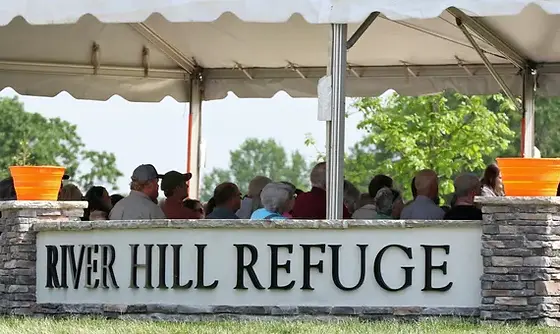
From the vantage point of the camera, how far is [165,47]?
54.1 ft

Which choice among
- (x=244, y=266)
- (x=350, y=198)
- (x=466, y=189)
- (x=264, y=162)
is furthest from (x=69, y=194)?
(x=264, y=162)

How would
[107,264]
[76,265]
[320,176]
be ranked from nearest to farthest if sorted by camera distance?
1. [107,264]
2. [76,265]
3. [320,176]

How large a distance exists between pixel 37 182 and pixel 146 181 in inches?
35.0

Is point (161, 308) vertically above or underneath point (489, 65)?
underneath

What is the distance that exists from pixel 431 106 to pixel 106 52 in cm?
1727

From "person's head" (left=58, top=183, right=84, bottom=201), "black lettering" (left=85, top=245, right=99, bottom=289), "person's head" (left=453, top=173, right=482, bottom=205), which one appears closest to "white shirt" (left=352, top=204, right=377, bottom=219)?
"person's head" (left=453, top=173, right=482, bottom=205)

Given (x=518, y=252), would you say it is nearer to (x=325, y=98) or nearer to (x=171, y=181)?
(x=325, y=98)

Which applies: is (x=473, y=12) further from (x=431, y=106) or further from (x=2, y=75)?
(x=431, y=106)

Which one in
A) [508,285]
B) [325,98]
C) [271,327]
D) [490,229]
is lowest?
[271,327]

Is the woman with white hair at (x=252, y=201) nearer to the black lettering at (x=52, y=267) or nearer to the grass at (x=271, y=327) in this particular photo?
the black lettering at (x=52, y=267)

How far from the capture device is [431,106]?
33000mm

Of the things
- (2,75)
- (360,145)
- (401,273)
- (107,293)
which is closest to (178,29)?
(2,75)

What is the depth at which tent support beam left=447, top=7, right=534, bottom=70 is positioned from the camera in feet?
43.8

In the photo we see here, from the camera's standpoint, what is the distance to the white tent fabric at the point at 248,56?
1492 centimetres
